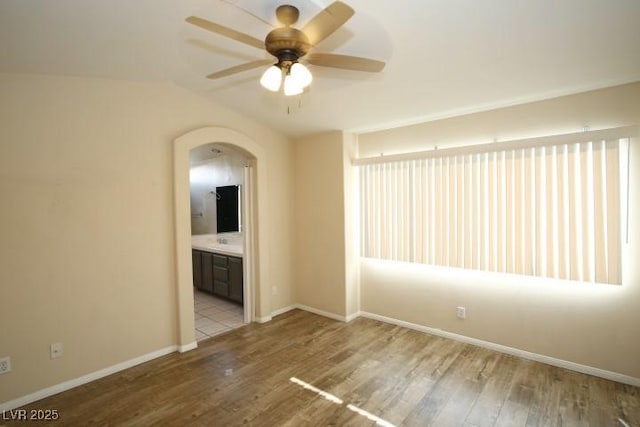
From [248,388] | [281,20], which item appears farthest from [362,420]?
[281,20]

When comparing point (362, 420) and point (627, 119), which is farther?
point (627, 119)

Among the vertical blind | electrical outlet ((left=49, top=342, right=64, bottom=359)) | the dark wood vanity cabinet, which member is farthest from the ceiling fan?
the dark wood vanity cabinet

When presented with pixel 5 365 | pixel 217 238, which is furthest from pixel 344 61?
pixel 217 238

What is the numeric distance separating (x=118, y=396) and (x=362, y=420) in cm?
198

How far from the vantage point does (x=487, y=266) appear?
10.7 feet

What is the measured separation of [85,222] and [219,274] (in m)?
2.41

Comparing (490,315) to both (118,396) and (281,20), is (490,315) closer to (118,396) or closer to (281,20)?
(281,20)

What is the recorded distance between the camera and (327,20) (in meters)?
1.45

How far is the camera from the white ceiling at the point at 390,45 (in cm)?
191

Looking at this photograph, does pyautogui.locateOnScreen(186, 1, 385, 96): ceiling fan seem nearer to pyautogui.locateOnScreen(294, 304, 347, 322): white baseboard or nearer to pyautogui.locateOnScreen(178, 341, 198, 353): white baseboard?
pyautogui.locateOnScreen(178, 341, 198, 353): white baseboard

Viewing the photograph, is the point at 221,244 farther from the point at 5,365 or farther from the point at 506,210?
the point at 506,210

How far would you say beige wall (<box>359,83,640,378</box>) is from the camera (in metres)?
2.62

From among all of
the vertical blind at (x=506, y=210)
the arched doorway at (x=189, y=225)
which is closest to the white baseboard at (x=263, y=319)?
the arched doorway at (x=189, y=225)

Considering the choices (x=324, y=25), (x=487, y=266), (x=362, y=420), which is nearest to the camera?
(x=324, y=25)
